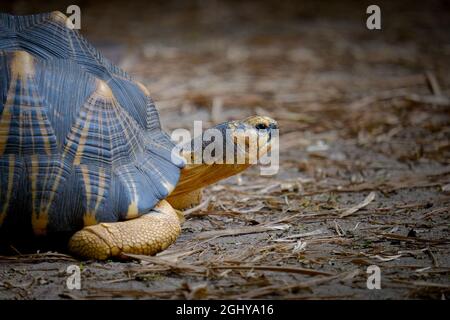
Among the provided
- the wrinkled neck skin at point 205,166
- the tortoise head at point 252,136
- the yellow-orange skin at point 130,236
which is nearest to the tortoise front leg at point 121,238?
the yellow-orange skin at point 130,236

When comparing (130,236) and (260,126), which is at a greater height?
(260,126)

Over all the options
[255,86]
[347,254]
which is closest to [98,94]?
[347,254]

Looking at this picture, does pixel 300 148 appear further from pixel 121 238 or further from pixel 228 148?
pixel 121 238

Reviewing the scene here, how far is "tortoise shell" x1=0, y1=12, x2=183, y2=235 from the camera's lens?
278 centimetres

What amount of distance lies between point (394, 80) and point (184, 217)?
3815mm

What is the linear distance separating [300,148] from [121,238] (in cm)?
232

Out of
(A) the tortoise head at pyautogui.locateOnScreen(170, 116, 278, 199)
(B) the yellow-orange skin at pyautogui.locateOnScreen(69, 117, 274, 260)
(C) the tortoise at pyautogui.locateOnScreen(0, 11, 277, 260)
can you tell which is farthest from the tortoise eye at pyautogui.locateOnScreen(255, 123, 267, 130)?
(B) the yellow-orange skin at pyautogui.locateOnScreen(69, 117, 274, 260)

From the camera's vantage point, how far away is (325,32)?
8.62 metres

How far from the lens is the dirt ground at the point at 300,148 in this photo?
2.62 m

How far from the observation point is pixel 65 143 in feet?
9.43

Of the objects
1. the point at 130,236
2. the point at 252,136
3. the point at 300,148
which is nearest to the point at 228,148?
the point at 252,136

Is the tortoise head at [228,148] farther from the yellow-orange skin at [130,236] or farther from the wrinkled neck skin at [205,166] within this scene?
the yellow-orange skin at [130,236]

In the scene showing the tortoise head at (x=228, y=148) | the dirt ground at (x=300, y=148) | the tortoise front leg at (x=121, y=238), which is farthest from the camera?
the tortoise head at (x=228, y=148)
